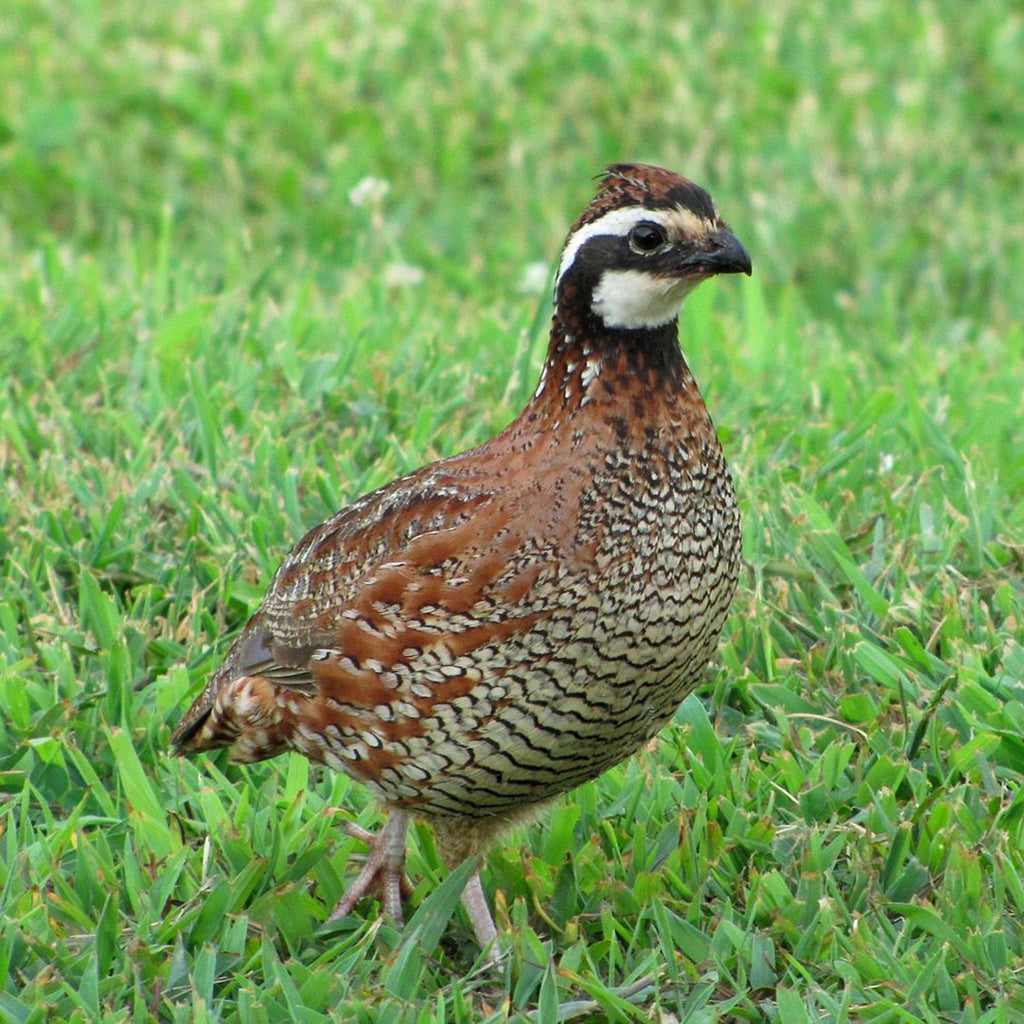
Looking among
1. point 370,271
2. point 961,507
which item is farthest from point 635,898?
point 370,271

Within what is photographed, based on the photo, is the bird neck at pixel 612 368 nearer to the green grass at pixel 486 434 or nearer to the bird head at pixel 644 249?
the bird head at pixel 644 249

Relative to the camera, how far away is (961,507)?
479 cm

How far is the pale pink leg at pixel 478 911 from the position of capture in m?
3.59

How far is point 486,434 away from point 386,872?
189 cm

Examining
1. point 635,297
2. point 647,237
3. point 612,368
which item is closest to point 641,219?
point 647,237

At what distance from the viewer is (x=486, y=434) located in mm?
5277

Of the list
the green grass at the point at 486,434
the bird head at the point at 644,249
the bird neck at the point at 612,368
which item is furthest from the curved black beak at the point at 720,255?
the green grass at the point at 486,434

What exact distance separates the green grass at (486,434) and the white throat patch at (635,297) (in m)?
1.05

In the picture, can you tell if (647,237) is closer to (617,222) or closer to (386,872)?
(617,222)

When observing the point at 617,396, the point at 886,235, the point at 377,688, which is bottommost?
the point at 886,235

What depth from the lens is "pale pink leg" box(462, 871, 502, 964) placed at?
11.8 ft

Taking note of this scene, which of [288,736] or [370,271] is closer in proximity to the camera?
[288,736]

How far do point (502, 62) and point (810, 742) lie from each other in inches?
212

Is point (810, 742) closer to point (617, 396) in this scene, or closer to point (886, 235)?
point (617, 396)
